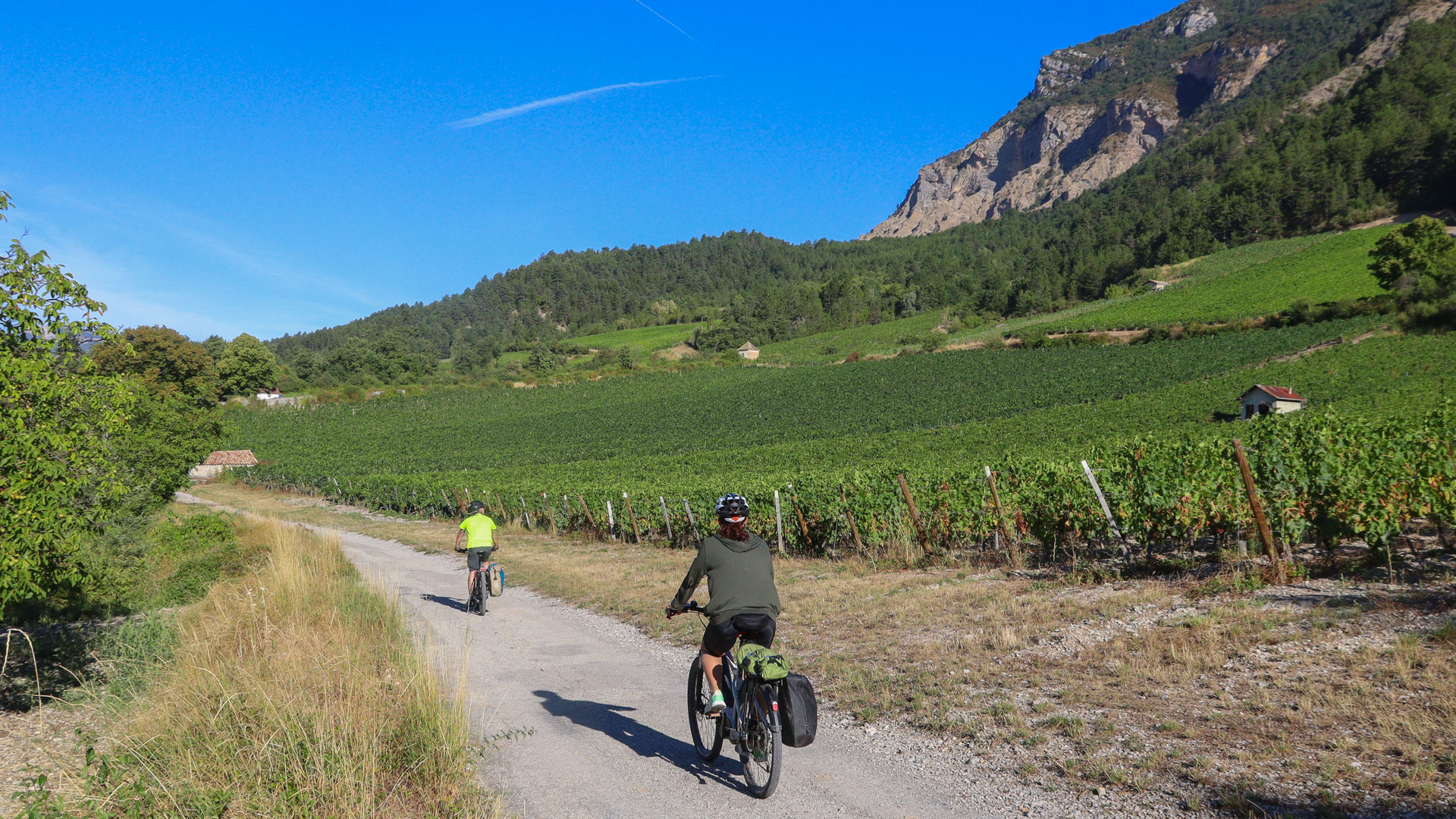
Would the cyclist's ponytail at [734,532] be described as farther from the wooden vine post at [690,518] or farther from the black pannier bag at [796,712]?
the wooden vine post at [690,518]

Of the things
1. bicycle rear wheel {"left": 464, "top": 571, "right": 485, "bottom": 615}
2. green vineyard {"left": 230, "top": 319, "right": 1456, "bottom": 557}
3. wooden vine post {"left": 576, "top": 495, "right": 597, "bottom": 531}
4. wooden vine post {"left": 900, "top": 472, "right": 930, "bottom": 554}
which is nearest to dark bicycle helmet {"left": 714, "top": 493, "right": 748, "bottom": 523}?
green vineyard {"left": 230, "top": 319, "right": 1456, "bottom": 557}

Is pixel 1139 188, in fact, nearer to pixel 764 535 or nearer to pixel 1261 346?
pixel 1261 346

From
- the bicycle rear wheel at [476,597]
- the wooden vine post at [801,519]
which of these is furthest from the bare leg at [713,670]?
the wooden vine post at [801,519]

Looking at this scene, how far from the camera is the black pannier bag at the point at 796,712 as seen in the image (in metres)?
4.92

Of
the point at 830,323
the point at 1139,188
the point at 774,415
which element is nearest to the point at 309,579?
the point at 774,415

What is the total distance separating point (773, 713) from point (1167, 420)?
132 ft

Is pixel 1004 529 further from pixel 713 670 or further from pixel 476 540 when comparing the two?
pixel 713 670

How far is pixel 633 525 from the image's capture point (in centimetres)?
2253

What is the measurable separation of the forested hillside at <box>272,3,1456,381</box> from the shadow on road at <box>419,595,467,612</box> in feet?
371

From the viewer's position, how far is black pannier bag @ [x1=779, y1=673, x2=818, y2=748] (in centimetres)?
492

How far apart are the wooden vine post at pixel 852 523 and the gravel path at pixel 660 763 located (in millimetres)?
6732

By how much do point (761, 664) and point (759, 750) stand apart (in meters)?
0.65

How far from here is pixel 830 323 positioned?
146 metres

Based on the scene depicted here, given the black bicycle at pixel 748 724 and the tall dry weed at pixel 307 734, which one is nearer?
the tall dry weed at pixel 307 734
